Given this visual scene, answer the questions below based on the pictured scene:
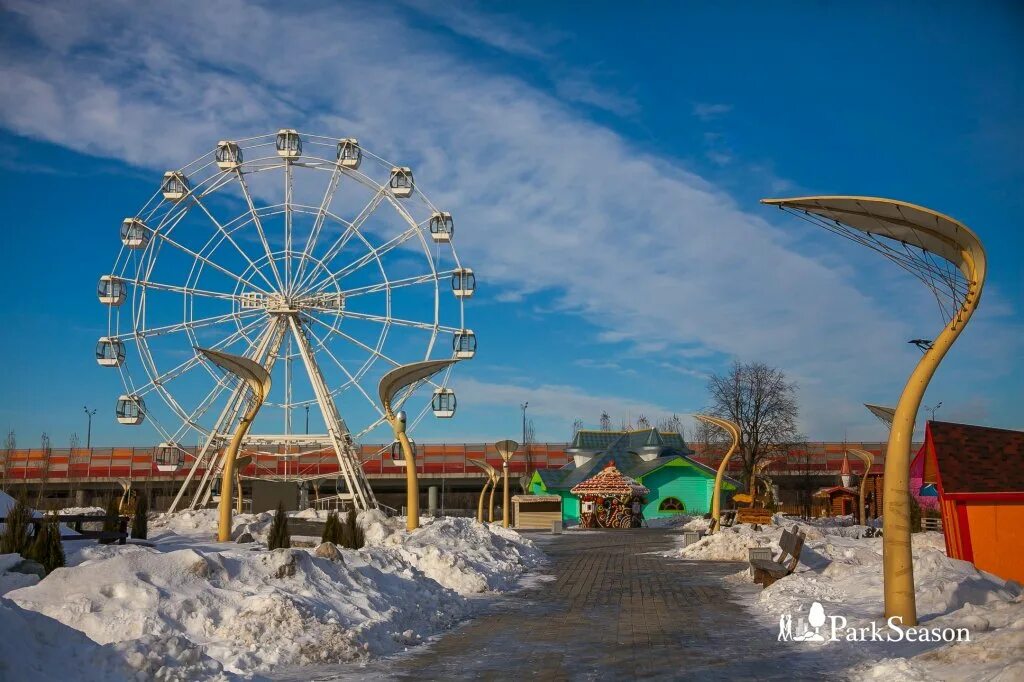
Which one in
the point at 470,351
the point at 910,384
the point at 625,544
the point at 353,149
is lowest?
the point at 625,544

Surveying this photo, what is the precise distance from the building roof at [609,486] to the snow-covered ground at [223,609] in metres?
38.2

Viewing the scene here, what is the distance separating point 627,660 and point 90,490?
89.3 m

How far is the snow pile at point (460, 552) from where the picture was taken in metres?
17.8

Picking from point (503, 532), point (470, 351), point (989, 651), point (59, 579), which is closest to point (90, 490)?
point (470, 351)

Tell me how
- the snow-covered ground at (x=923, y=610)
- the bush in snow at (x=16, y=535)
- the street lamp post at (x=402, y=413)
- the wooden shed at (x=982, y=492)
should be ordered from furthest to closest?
the street lamp post at (x=402, y=413) → the wooden shed at (x=982, y=492) → the bush in snow at (x=16, y=535) → the snow-covered ground at (x=923, y=610)

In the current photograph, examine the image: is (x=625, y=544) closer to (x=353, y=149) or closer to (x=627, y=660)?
(x=353, y=149)

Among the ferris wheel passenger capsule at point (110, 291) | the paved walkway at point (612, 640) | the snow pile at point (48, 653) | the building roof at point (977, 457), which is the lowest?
the paved walkway at point (612, 640)

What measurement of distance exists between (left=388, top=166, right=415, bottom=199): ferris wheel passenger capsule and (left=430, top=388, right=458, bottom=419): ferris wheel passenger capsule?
873cm

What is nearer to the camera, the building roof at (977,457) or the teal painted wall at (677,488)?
the building roof at (977,457)

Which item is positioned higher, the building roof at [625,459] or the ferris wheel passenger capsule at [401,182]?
the ferris wheel passenger capsule at [401,182]

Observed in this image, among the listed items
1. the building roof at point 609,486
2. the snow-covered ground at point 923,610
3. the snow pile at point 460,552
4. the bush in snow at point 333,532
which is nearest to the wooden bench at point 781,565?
the snow-covered ground at point 923,610

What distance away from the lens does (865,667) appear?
929 centimetres

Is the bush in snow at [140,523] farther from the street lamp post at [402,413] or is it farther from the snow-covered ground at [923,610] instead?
the snow-covered ground at [923,610]

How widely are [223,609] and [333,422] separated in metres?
27.3
